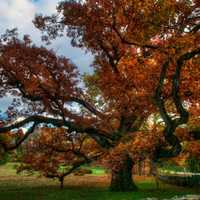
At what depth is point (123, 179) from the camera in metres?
40.7

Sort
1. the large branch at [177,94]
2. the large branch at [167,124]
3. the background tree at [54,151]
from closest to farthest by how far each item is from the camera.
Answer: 1. the large branch at [177,94]
2. the large branch at [167,124]
3. the background tree at [54,151]

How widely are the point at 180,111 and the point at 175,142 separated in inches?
55.3

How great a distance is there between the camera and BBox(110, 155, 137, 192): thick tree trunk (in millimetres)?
40188

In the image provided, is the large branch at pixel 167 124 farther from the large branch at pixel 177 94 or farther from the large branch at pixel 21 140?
the large branch at pixel 21 140

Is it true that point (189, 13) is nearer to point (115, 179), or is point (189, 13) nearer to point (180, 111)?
point (180, 111)

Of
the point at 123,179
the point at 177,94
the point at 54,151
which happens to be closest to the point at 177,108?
the point at 177,94

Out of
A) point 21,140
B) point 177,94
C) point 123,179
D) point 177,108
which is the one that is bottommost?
point 123,179

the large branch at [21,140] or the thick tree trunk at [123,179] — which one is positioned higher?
the large branch at [21,140]

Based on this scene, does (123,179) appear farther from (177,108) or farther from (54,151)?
(177,108)

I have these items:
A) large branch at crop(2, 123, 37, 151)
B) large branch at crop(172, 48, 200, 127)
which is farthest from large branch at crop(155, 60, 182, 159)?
large branch at crop(2, 123, 37, 151)

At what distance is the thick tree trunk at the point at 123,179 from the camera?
40.2m

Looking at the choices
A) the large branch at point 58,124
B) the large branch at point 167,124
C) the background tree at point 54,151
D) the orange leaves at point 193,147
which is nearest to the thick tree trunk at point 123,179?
the background tree at point 54,151

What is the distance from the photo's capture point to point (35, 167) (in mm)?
42719

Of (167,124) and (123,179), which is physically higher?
(123,179)
